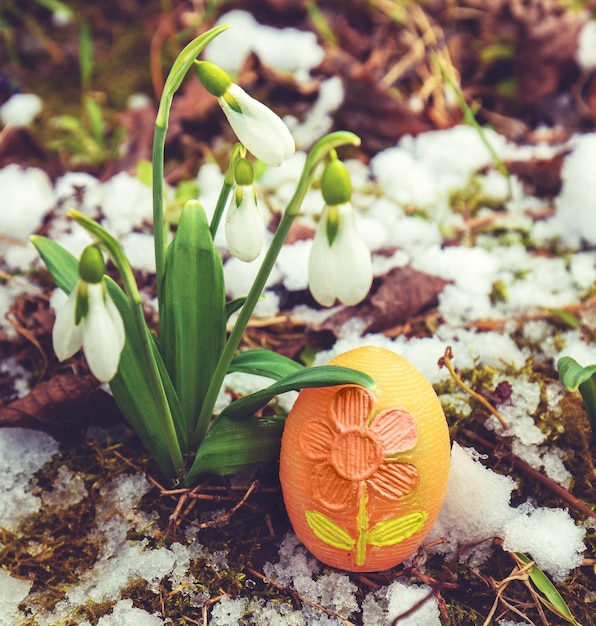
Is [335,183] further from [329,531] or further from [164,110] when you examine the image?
[329,531]

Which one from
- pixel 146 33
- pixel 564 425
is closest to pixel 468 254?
pixel 564 425

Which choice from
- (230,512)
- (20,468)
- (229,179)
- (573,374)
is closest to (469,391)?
(573,374)

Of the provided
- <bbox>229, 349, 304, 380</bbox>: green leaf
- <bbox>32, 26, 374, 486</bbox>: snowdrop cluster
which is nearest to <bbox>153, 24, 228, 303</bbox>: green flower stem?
<bbox>32, 26, 374, 486</bbox>: snowdrop cluster

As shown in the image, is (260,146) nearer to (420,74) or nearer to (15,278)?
(15,278)

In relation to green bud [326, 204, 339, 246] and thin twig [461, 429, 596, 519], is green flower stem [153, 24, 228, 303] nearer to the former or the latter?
green bud [326, 204, 339, 246]

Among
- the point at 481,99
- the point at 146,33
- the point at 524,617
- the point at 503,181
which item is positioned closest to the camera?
the point at 524,617

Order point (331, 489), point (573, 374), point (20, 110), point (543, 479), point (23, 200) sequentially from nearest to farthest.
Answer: point (331, 489) → point (573, 374) → point (543, 479) → point (23, 200) → point (20, 110)
